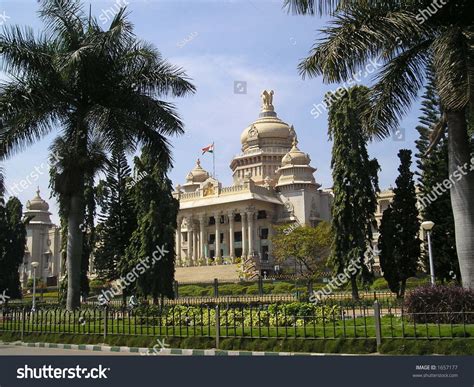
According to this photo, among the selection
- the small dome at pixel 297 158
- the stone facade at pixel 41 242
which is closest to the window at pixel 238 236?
the small dome at pixel 297 158

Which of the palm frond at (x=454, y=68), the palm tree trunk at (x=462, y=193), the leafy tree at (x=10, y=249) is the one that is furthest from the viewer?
the leafy tree at (x=10, y=249)

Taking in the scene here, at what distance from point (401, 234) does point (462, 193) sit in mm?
14506

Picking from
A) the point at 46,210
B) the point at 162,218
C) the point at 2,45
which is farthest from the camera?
the point at 46,210

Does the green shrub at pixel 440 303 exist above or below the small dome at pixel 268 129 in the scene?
below

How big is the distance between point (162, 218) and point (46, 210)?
199 feet

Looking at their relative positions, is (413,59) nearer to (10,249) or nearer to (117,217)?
(117,217)

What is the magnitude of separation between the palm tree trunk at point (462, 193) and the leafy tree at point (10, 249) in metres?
32.5

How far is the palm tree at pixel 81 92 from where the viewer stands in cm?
1652

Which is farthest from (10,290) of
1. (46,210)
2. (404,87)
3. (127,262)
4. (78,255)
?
(46,210)

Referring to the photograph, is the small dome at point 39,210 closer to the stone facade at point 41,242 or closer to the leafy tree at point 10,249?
the stone facade at point 41,242

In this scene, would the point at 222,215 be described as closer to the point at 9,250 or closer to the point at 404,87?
the point at 9,250

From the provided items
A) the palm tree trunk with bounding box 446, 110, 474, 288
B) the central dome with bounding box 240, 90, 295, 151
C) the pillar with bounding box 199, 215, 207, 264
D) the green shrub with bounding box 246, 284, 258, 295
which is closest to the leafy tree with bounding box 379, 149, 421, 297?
the green shrub with bounding box 246, 284, 258, 295

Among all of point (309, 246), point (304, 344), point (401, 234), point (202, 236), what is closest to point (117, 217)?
point (401, 234)
